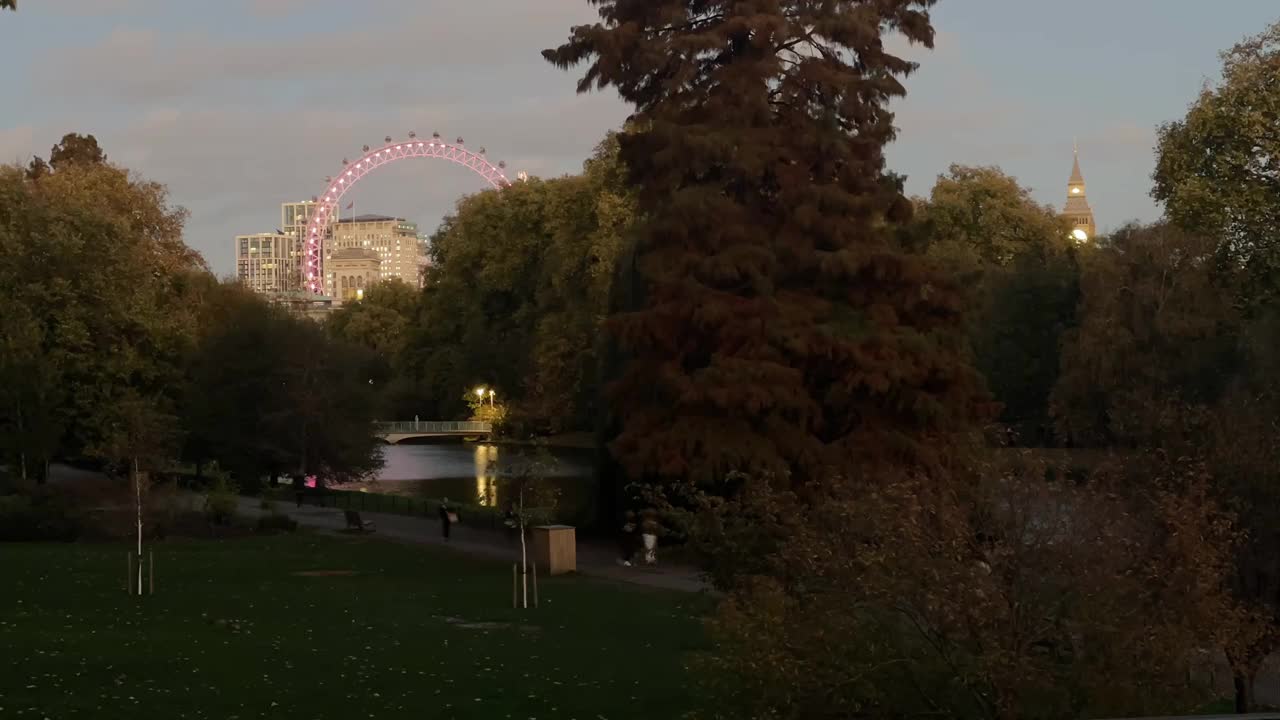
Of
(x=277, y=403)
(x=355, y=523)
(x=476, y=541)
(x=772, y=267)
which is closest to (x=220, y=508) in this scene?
(x=355, y=523)

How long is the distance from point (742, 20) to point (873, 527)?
18.1 metres

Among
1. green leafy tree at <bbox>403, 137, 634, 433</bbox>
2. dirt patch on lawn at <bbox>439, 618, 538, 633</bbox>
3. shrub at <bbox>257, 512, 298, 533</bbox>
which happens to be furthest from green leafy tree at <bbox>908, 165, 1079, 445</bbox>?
dirt patch on lawn at <bbox>439, 618, 538, 633</bbox>

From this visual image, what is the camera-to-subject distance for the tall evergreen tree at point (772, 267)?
26609mm

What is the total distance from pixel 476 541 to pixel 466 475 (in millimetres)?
35399

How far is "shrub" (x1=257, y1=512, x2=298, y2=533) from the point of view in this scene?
3528 cm

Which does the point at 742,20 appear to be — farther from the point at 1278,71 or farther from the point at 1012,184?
the point at 1012,184

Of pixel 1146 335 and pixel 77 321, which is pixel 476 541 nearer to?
pixel 77 321

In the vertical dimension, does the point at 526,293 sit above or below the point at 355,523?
above

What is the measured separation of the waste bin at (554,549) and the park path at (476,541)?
0.43 meters

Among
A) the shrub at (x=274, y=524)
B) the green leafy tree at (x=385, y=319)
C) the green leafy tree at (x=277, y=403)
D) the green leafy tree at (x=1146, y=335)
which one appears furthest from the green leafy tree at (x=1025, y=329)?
the green leafy tree at (x=385, y=319)

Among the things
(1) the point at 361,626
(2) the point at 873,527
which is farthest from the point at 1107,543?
(1) the point at 361,626

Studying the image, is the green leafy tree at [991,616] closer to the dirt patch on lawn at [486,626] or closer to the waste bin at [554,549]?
the dirt patch on lawn at [486,626]

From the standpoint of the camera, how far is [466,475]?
69.6m

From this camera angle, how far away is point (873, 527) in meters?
11.2
